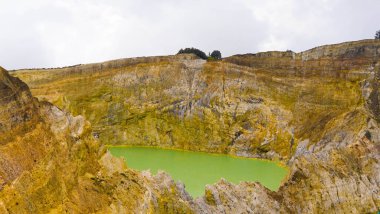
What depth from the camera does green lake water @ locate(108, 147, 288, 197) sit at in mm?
21234

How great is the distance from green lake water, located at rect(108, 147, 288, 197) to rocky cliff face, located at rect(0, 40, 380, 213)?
6.15 feet

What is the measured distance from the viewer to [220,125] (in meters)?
33.8

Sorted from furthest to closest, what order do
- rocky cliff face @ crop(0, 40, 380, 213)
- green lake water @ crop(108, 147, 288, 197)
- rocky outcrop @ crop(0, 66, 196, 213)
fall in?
green lake water @ crop(108, 147, 288, 197) < rocky cliff face @ crop(0, 40, 380, 213) < rocky outcrop @ crop(0, 66, 196, 213)

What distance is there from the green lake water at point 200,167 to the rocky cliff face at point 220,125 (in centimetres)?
188

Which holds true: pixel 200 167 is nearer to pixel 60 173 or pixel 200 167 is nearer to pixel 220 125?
pixel 220 125

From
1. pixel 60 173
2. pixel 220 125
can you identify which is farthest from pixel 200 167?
pixel 60 173

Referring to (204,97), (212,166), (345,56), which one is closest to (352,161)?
(212,166)

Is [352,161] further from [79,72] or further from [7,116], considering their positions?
[79,72]

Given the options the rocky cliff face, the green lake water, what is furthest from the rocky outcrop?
the green lake water

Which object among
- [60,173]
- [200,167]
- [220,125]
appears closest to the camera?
[60,173]

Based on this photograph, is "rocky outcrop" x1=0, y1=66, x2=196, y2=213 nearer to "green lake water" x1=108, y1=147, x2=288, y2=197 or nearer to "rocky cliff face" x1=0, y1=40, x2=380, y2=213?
"rocky cliff face" x1=0, y1=40, x2=380, y2=213

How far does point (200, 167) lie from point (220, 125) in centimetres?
917

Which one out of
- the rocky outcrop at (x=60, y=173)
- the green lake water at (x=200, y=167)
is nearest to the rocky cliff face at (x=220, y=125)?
the rocky outcrop at (x=60, y=173)

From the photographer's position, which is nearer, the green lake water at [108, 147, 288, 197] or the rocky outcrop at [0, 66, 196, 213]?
the rocky outcrop at [0, 66, 196, 213]
